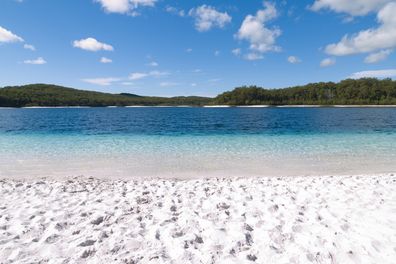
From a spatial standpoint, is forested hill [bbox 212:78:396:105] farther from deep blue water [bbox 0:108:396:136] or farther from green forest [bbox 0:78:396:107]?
deep blue water [bbox 0:108:396:136]

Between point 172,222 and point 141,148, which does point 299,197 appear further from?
point 141,148

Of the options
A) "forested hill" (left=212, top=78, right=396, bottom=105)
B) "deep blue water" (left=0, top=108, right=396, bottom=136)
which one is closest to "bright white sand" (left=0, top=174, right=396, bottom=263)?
"deep blue water" (left=0, top=108, right=396, bottom=136)

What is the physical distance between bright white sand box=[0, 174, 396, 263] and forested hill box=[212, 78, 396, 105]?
529ft

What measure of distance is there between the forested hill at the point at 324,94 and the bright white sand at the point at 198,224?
529 ft

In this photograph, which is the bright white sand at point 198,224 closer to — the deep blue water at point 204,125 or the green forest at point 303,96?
the deep blue water at point 204,125

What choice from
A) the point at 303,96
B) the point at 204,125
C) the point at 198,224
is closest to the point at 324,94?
the point at 303,96

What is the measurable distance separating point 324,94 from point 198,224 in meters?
186

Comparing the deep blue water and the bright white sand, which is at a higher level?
the bright white sand

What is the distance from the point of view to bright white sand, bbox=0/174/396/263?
4234 millimetres

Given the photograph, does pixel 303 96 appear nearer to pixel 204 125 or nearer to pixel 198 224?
pixel 204 125

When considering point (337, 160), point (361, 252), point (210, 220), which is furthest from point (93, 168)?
point (337, 160)

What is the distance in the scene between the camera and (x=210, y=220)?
5594 mm

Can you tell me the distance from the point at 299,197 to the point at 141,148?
1252cm

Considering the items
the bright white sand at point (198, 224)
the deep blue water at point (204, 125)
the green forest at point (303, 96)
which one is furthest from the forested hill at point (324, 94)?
the bright white sand at point (198, 224)
